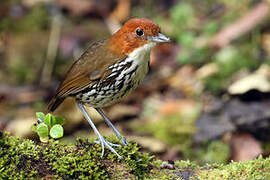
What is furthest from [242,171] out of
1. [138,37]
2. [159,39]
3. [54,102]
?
[54,102]

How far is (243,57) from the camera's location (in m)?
7.28

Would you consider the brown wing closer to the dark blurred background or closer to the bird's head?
the bird's head

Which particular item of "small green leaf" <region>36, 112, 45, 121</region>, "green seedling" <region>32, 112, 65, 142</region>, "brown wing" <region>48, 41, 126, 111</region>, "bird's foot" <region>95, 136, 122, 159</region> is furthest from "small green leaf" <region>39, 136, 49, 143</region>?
"brown wing" <region>48, 41, 126, 111</region>

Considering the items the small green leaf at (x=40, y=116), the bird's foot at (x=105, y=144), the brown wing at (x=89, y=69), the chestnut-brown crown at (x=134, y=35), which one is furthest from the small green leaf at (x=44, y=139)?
the chestnut-brown crown at (x=134, y=35)

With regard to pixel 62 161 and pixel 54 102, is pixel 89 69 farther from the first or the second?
pixel 62 161

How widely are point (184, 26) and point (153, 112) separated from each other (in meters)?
2.19

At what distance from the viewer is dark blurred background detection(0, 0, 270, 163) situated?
5727 millimetres

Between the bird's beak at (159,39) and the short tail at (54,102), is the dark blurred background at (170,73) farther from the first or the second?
the bird's beak at (159,39)

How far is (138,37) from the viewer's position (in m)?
3.78

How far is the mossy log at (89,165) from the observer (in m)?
3.10

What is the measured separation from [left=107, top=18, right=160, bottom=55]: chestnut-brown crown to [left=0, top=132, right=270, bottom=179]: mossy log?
76 cm

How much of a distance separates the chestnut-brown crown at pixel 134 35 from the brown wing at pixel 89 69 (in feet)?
0.24

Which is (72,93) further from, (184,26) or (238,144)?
(184,26)

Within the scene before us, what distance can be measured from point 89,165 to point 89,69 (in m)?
1.03
